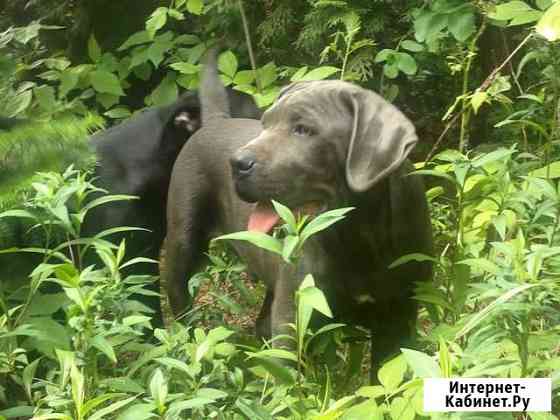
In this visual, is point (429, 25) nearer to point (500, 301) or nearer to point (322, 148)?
point (322, 148)

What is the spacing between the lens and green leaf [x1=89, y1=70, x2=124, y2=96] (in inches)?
216

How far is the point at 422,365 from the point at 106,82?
391 centimetres

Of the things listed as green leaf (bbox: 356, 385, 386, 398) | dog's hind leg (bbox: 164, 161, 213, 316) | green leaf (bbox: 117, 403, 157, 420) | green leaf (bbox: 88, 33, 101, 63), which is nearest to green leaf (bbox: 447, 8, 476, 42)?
dog's hind leg (bbox: 164, 161, 213, 316)

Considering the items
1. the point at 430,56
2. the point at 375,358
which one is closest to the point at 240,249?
the point at 375,358

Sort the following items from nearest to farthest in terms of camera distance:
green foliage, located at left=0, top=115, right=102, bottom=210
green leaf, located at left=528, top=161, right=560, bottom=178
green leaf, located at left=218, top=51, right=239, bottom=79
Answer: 1. green foliage, located at left=0, top=115, right=102, bottom=210
2. green leaf, located at left=528, top=161, right=560, bottom=178
3. green leaf, located at left=218, top=51, right=239, bottom=79

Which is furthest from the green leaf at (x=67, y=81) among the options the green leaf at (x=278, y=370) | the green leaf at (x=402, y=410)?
the green leaf at (x=402, y=410)

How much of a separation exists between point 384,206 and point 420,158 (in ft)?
7.83

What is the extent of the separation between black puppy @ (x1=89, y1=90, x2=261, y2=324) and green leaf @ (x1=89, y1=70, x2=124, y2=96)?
975mm

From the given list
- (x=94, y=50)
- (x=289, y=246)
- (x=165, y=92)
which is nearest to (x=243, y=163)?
(x=289, y=246)

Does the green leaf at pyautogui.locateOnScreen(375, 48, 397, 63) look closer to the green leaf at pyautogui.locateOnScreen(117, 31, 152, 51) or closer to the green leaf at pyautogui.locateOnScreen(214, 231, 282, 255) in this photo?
the green leaf at pyautogui.locateOnScreen(117, 31, 152, 51)

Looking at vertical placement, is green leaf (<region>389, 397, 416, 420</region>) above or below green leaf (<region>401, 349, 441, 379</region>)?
below

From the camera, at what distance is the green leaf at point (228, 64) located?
4750mm

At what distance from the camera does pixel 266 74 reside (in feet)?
15.7

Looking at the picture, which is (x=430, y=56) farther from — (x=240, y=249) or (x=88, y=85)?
(x=88, y=85)
